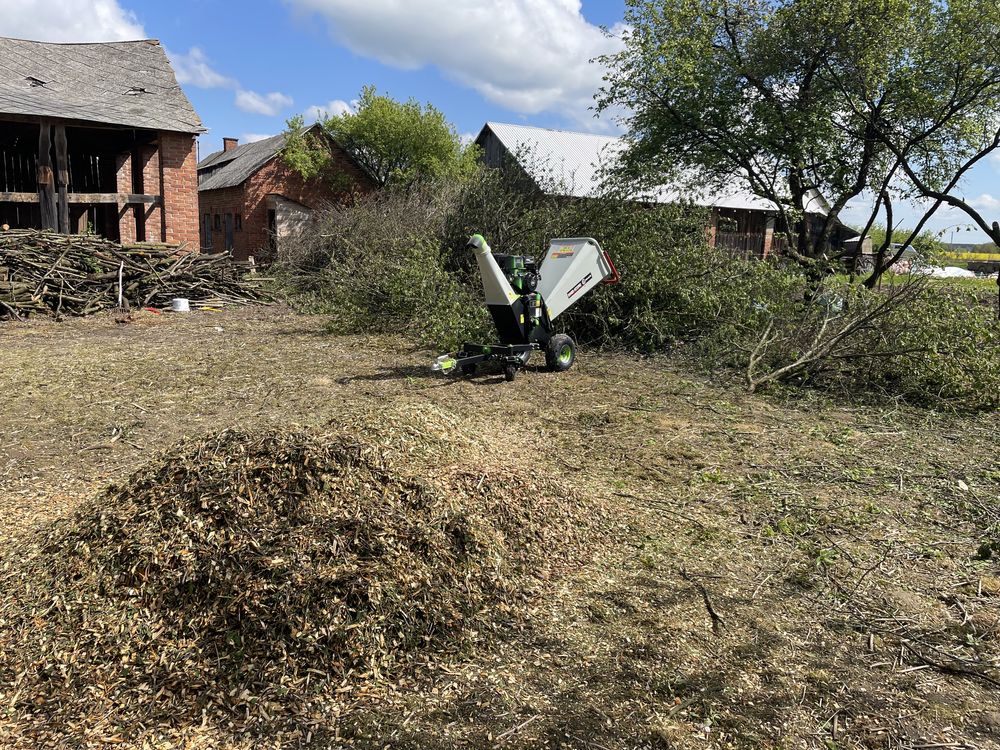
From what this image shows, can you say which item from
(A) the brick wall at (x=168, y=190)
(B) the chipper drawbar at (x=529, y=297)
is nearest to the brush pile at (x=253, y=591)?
(B) the chipper drawbar at (x=529, y=297)

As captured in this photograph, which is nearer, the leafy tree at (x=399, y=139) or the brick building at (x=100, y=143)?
the brick building at (x=100, y=143)

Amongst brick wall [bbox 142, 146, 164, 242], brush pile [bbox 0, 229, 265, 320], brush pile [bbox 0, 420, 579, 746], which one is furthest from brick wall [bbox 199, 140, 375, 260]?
brush pile [bbox 0, 420, 579, 746]

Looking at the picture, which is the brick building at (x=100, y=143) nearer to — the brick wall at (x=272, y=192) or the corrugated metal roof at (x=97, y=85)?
the corrugated metal roof at (x=97, y=85)

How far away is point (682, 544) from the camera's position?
3.80 metres

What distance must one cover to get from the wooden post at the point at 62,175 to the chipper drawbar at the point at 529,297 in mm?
11086

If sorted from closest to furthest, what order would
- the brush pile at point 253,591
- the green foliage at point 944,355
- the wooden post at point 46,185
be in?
the brush pile at point 253,591
the green foliage at point 944,355
the wooden post at point 46,185

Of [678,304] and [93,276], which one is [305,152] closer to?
[93,276]

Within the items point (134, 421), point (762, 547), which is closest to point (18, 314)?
point (134, 421)

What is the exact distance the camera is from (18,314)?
11.2 metres

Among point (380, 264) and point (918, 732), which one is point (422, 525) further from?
point (380, 264)

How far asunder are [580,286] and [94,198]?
40.2ft

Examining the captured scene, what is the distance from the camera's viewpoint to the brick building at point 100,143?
14578 mm

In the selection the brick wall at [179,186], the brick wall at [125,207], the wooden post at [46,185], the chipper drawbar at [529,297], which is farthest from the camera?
the brick wall at [125,207]

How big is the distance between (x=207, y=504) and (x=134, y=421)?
139 inches
